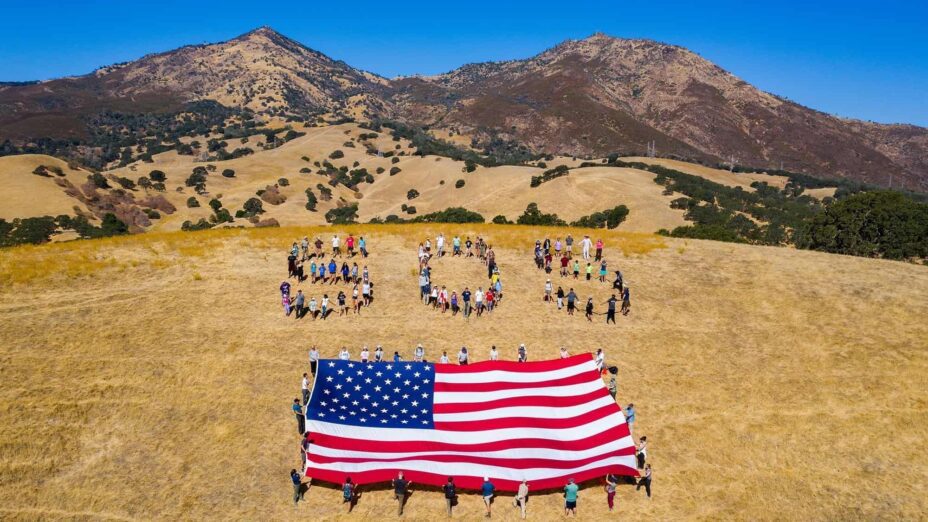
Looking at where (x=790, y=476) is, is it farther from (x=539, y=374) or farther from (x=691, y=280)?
(x=691, y=280)

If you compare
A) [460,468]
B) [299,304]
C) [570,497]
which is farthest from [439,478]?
[299,304]

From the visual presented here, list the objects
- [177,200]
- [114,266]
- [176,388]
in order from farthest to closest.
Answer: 1. [177,200]
2. [114,266]
3. [176,388]

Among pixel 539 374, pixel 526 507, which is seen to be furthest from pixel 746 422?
pixel 526 507

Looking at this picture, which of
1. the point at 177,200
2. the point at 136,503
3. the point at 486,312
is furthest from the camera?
the point at 177,200

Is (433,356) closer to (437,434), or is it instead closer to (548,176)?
(437,434)

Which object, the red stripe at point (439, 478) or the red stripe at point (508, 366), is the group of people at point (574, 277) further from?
the red stripe at point (439, 478)

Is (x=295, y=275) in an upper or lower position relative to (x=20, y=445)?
upper
